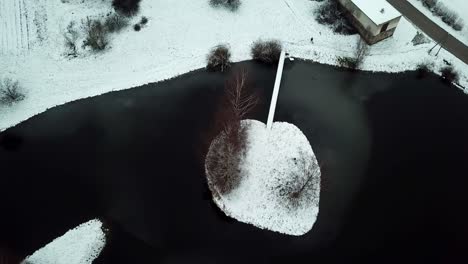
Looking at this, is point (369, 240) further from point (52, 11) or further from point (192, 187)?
point (52, 11)

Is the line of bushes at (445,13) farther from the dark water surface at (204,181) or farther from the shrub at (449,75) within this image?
the dark water surface at (204,181)

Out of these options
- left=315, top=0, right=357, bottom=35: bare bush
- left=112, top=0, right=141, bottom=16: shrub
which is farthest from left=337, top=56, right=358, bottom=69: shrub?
left=112, top=0, right=141, bottom=16: shrub

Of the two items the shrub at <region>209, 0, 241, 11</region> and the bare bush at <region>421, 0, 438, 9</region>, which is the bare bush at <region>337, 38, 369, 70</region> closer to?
the bare bush at <region>421, 0, 438, 9</region>

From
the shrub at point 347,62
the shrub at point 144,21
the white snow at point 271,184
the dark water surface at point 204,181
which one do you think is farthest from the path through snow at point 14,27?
the shrub at point 347,62

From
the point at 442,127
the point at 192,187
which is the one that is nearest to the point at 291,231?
the point at 192,187

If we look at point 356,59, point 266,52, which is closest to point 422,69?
point 356,59
